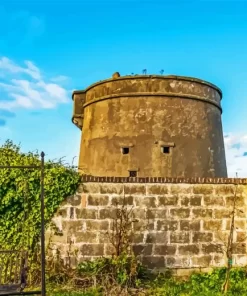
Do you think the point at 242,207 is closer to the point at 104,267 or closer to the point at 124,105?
the point at 104,267

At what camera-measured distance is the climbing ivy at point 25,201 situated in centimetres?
811

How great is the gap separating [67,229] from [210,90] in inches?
412

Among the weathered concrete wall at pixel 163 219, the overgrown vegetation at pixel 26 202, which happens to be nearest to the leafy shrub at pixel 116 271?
the weathered concrete wall at pixel 163 219

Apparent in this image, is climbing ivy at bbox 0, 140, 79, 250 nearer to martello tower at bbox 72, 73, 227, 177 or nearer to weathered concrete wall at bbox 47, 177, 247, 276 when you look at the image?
weathered concrete wall at bbox 47, 177, 247, 276

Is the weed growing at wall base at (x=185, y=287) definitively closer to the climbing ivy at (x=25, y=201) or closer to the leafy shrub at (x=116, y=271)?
the leafy shrub at (x=116, y=271)

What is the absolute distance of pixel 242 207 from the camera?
8.80 m

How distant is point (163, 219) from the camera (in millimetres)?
8547

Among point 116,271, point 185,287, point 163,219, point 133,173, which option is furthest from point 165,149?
point 116,271

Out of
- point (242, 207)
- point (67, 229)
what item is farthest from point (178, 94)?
point (67, 229)

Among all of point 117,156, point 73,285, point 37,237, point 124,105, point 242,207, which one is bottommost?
point 73,285

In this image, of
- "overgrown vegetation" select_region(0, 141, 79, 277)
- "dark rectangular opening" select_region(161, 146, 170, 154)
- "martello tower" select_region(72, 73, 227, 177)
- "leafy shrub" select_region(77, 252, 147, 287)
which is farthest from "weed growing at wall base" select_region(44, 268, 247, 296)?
"dark rectangular opening" select_region(161, 146, 170, 154)

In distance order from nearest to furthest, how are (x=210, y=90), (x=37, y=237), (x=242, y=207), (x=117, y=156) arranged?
(x=37, y=237) → (x=242, y=207) → (x=117, y=156) → (x=210, y=90)

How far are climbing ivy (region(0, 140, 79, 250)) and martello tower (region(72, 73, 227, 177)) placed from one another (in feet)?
23.9

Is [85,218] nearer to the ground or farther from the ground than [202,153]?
nearer to the ground
